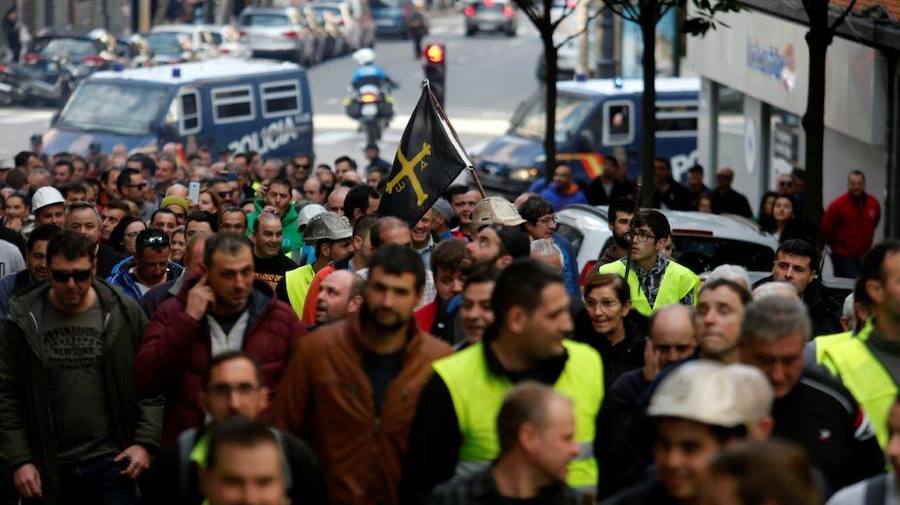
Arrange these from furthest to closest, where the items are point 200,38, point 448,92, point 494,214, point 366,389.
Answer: point 448,92
point 200,38
point 494,214
point 366,389

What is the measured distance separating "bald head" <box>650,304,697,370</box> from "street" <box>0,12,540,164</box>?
23.0 m

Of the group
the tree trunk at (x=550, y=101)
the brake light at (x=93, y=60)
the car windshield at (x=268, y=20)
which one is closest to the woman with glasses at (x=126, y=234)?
the tree trunk at (x=550, y=101)

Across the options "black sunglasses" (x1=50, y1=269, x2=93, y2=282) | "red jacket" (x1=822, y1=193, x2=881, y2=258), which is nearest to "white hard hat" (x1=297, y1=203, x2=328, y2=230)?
"black sunglasses" (x1=50, y1=269, x2=93, y2=282)

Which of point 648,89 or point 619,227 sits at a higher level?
point 648,89

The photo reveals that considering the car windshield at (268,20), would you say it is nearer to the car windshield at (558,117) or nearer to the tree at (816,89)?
the car windshield at (558,117)

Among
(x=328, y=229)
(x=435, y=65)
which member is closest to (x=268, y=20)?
(x=435, y=65)

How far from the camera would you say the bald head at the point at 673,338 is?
762 cm

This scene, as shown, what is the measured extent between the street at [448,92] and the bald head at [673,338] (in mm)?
22996

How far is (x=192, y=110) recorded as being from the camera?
93.4 ft

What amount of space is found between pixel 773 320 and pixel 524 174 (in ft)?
68.6

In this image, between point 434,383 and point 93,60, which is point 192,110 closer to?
point 93,60

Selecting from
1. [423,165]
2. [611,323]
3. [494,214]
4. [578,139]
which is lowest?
[578,139]

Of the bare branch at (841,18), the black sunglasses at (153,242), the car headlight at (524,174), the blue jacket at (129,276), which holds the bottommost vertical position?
the car headlight at (524,174)

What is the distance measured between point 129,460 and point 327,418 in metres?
2.08
